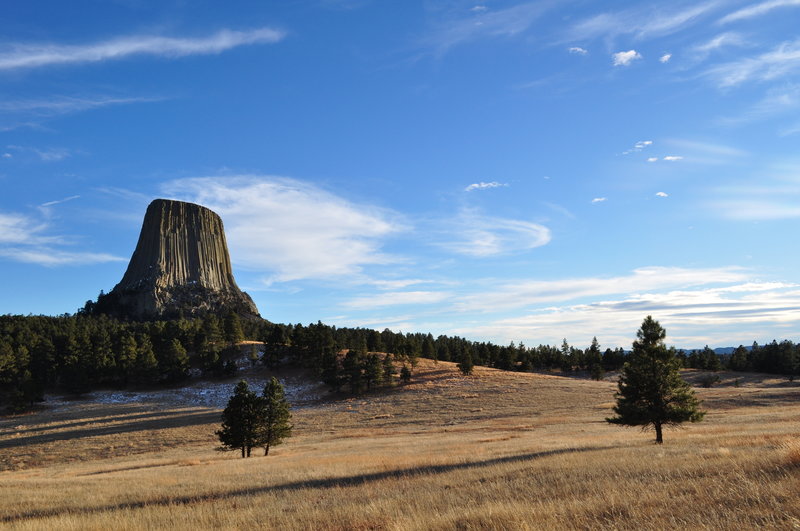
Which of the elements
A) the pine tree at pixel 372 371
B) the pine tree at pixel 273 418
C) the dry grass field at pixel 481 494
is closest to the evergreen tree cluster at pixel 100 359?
the pine tree at pixel 372 371

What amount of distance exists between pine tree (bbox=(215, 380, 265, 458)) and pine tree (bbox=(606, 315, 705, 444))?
83.6ft

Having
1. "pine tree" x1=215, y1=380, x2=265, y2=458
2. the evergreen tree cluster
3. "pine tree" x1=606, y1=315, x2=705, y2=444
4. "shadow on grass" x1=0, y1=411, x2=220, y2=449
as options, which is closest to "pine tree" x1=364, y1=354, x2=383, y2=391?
"shadow on grass" x1=0, y1=411, x2=220, y2=449

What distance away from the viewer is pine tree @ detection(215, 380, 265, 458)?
36.4m

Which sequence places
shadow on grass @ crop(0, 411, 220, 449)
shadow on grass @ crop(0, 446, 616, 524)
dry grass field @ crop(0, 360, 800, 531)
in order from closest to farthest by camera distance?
1. dry grass field @ crop(0, 360, 800, 531)
2. shadow on grass @ crop(0, 446, 616, 524)
3. shadow on grass @ crop(0, 411, 220, 449)

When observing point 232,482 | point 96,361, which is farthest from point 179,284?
point 232,482

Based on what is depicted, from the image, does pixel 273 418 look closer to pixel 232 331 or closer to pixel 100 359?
pixel 100 359

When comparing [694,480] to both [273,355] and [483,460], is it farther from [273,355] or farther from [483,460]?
[273,355]

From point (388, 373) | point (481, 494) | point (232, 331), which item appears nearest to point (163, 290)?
point (232, 331)

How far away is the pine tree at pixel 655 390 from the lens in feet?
86.3

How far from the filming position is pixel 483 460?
19.9m

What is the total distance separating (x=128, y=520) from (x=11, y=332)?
13023cm

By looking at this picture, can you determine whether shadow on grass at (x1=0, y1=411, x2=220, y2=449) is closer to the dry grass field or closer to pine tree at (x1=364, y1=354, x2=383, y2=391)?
pine tree at (x1=364, y1=354, x2=383, y2=391)

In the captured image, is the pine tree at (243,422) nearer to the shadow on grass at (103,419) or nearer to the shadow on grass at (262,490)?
the shadow on grass at (262,490)

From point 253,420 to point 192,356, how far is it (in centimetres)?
7668
